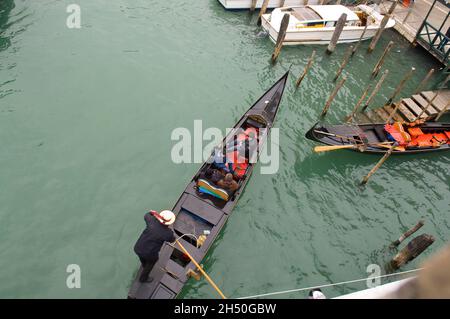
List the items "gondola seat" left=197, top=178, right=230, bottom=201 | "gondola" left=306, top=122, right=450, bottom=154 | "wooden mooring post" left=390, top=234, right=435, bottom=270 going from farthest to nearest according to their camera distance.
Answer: "gondola" left=306, top=122, right=450, bottom=154, "gondola seat" left=197, top=178, right=230, bottom=201, "wooden mooring post" left=390, top=234, right=435, bottom=270

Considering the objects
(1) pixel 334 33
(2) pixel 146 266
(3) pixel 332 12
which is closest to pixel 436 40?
(3) pixel 332 12

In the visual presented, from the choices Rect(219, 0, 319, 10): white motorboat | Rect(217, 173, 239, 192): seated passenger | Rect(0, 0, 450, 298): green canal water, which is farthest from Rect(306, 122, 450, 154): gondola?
Rect(219, 0, 319, 10): white motorboat

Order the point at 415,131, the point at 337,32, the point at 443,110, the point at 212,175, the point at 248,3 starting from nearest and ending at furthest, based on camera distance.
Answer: the point at 212,175 → the point at 415,131 → the point at 443,110 → the point at 337,32 → the point at 248,3

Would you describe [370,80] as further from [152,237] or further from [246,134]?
[152,237]

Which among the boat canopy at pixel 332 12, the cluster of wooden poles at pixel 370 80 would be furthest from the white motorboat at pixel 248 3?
the boat canopy at pixel 332 12

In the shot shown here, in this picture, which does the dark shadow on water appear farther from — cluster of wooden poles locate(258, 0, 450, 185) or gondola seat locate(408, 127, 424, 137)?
gondola seat locate(408, 127, 424, 137)

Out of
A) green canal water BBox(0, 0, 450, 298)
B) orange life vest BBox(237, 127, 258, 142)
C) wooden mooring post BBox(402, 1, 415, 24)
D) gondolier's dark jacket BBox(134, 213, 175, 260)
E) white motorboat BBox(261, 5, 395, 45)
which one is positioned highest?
wooden mooring post BBox(402, 1, 415, 24)
